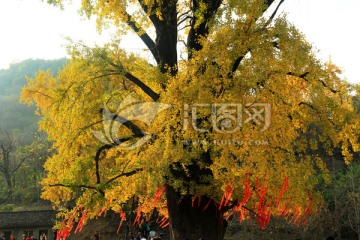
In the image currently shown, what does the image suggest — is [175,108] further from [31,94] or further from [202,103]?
[31,94]

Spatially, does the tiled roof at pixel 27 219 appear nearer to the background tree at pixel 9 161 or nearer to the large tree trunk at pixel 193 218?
the background tree at pixel 9 161

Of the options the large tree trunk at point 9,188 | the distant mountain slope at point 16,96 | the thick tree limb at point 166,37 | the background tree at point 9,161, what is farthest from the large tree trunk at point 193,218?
the distant mountain slope at point 16,96

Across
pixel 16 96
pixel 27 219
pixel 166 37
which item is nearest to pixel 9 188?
pixel 27 219

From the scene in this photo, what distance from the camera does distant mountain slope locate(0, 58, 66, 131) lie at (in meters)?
73.9

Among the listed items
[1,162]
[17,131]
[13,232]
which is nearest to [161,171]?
[13,232]

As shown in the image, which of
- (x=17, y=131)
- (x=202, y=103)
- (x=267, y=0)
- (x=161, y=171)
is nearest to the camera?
(x=202, y=103)

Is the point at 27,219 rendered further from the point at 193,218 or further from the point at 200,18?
the point at 200,18

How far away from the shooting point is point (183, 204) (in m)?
10.8

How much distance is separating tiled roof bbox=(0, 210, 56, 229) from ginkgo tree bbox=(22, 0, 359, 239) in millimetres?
25729

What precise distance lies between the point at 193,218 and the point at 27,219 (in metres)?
28.6

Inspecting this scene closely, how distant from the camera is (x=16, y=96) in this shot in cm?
8062

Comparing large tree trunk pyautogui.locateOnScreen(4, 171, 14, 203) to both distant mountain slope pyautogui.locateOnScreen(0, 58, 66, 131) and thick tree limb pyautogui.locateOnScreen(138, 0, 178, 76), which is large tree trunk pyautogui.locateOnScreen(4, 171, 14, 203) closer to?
distant mountain slope pyautogui.locateOnScreen(0, 58, 66, 131)

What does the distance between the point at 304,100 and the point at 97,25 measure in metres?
5.89

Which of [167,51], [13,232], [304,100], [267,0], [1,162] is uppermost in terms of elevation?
[267,0]
